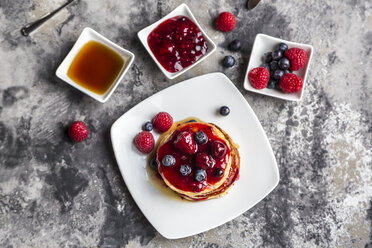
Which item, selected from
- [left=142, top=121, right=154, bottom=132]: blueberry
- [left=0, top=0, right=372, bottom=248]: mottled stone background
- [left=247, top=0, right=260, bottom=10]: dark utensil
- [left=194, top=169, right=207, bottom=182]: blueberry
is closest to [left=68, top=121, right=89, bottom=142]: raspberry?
[left=0, top=0, right=372, bottom=248]: mottled stone background

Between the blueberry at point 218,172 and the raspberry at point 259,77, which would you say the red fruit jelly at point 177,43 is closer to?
the raspberry at point 259,77

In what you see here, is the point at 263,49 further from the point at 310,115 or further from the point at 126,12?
the point at 126,12

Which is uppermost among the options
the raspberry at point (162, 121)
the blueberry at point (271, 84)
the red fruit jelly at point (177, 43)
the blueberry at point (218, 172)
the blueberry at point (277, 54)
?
the red fruit jelly at point (177, 43)

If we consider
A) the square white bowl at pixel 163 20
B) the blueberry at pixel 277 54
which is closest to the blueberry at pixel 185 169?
the square white bowl at pixel 163 20

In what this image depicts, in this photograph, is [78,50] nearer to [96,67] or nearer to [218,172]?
[96,67]

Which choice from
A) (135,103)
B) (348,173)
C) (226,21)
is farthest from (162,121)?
(348,173)

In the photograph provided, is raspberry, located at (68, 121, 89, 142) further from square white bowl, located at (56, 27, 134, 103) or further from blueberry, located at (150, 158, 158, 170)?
blueberry, located at (150, 158, 158, 170)
